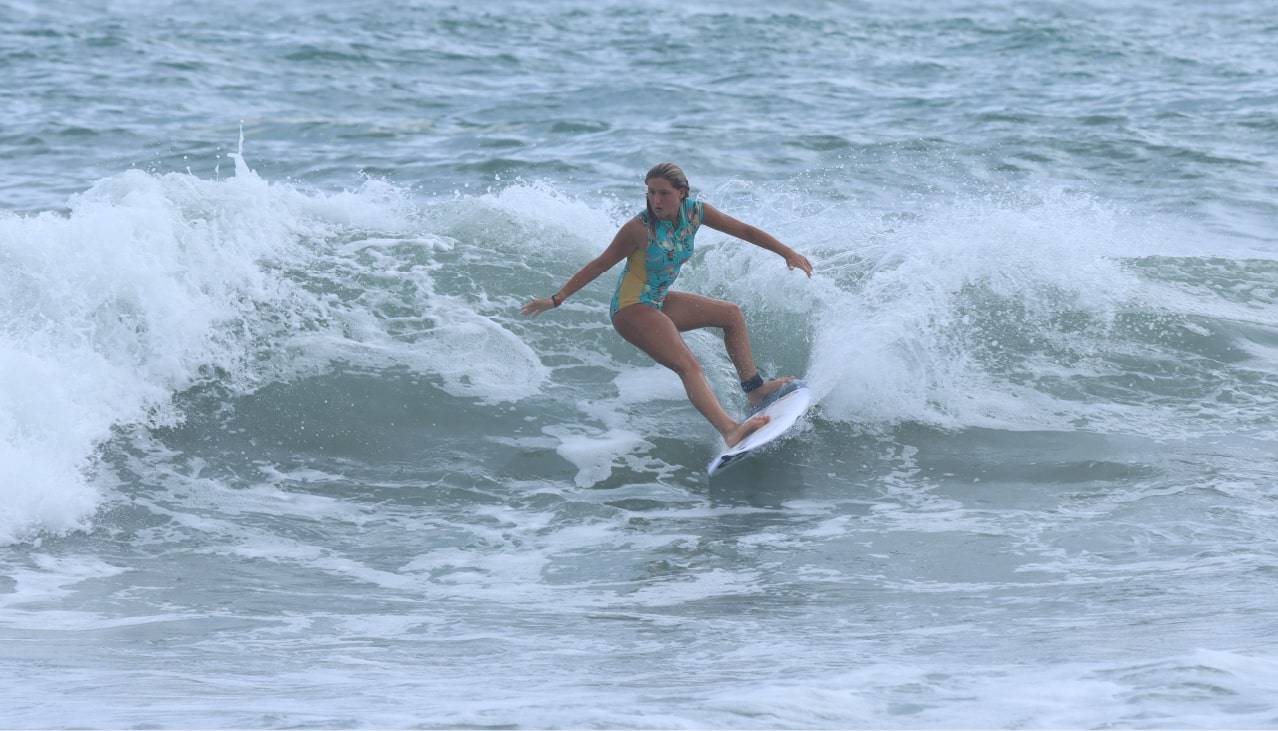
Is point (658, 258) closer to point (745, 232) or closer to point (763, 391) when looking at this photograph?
point (745, 232)

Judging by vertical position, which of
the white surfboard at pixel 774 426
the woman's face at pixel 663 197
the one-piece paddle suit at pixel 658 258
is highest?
the woman's face at pixel 663 197

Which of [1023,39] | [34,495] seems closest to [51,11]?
[1023,39]

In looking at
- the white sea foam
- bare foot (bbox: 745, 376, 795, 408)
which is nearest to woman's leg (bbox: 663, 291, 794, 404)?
bare foot (bbox: 745, 376, 795, 408)

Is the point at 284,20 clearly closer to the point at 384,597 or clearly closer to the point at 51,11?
the point at 51,11

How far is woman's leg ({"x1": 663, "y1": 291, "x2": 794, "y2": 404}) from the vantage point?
7758 mm

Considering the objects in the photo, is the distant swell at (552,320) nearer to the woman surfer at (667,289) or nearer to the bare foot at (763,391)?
the bare foot at (763,391)

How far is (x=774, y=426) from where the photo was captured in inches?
297

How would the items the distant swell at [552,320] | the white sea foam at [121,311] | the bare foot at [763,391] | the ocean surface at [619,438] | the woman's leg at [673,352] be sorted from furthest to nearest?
the distant swell at [552,320] < the bare foot at [763,391] < the woman's leg at [673,352] < the white sea foam at [121,311] < the ocean surface at [619,438]

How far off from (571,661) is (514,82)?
14930mm

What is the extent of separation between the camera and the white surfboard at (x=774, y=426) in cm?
742

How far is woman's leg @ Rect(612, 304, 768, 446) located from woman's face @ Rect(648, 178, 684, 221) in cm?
56

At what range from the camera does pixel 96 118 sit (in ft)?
53.2

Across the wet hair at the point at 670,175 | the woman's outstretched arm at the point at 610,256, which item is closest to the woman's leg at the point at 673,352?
the woman's outstretched arm at the point at 610,256

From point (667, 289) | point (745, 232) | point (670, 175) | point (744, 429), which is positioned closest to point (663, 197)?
point (670, 175)
